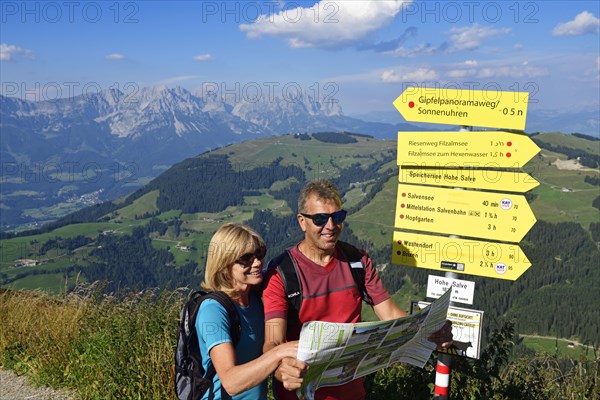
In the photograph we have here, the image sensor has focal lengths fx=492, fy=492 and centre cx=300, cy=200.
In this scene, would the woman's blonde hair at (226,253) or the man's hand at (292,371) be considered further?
the woman's blonde hair at (226,253)

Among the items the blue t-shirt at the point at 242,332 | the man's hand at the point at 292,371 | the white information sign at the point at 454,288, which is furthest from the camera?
the white information sign at the point at 454,288

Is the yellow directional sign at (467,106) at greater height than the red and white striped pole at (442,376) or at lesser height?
greater

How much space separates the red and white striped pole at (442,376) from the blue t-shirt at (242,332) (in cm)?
179

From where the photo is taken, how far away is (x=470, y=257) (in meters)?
4.33

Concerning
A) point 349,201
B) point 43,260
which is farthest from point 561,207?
point 43,260

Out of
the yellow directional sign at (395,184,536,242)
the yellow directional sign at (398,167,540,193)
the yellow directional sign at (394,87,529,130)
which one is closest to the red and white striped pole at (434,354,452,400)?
the yellow directional sign at (395,184,536,242)

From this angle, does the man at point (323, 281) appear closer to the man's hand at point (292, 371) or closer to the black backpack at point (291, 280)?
the black backpack at point (291, 280)

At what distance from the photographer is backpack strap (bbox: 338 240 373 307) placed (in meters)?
3.55

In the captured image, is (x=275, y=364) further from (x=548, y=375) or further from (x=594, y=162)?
(x=594, y=162)

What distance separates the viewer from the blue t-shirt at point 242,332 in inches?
110

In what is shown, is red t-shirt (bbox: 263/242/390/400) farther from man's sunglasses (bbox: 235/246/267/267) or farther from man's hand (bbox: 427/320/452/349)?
Result: man's hand (bbox: 427/320/452/349)

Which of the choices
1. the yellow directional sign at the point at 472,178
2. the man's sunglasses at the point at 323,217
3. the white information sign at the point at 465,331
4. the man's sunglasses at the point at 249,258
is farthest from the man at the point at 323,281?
the yellow directional sign at the point at 472,178

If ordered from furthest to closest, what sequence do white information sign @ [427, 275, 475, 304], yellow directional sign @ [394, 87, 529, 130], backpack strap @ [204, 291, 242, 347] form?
white information sign @ [427, 275, 475, 304]
yellow directional sign @ [394, 87, 529, 130]
backpack strap @ [204, 291, 242, 347]

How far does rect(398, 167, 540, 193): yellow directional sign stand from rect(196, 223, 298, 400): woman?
6.49 ft
